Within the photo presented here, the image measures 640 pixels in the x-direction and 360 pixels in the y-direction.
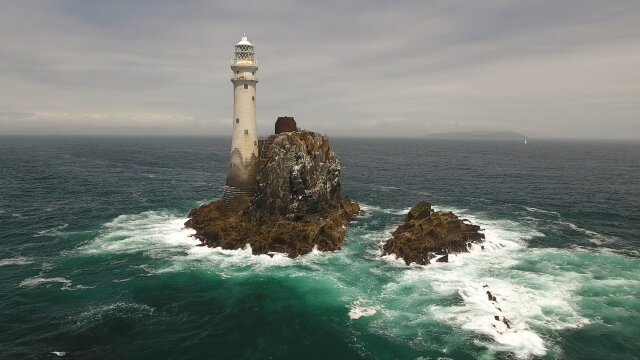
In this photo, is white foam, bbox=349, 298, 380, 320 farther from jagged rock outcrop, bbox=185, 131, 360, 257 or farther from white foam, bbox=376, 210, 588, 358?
jagged rock outcrop, bbox=185, 131, 360, 257

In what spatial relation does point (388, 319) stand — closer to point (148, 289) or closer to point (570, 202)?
point (148, 289)

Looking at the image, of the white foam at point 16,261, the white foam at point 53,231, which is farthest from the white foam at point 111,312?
the white foam at point 53,231

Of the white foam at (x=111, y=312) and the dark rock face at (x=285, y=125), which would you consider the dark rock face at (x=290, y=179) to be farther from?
the white foam at (x=111, y=312)

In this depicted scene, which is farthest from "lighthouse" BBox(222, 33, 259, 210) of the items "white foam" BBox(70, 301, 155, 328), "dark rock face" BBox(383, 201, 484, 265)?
"white foam" BBox(70, 301, 155, 328)

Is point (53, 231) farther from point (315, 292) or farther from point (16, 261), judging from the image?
point (315, 292)

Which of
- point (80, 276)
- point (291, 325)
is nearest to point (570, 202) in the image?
point (291, 325)
